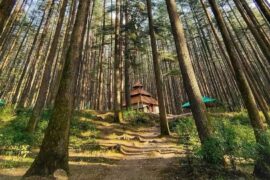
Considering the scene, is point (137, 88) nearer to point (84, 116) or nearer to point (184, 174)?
point (84, 116)

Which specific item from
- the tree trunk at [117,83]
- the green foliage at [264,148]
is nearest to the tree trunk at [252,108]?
the green foliage at [264,148]

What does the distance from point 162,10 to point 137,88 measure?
19.0 metres

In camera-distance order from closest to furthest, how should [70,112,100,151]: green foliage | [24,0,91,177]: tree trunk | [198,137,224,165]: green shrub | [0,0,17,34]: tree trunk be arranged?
[0,0,17,34]: tree trunk
[24,0,91,177]: tree trunk
[198,137,224,165]: green shrub
[70,112,100,151]: green foliage

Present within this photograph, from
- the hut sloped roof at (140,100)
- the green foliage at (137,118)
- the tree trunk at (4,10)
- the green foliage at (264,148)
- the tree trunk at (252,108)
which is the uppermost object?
the hut sloped roof at (140,100)

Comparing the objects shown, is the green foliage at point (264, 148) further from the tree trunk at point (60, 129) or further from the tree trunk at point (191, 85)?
the tree trunk at point (60, 129)

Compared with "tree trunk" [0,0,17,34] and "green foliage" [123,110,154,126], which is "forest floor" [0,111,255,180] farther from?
"tree trunk" [0,0,17,34]

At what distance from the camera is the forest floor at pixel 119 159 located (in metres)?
7.24

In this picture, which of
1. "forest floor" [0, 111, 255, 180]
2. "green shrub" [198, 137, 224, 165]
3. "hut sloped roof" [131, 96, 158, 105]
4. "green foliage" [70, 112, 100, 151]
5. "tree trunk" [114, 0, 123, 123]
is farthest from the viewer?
"hut sloped roof" [131, 96, 158, 105]

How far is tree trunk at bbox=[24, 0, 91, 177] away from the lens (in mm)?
6456

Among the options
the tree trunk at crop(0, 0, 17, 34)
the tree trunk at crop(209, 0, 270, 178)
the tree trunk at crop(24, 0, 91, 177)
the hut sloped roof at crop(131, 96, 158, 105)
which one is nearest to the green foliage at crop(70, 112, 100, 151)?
the tree trunk at crop(24, 0, 91, 177)

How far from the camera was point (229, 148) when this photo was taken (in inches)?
272

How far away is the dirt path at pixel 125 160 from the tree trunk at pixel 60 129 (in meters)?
0.87

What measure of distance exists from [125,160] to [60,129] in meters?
4.22

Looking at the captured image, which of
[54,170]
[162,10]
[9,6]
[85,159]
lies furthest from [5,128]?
[162,10]
